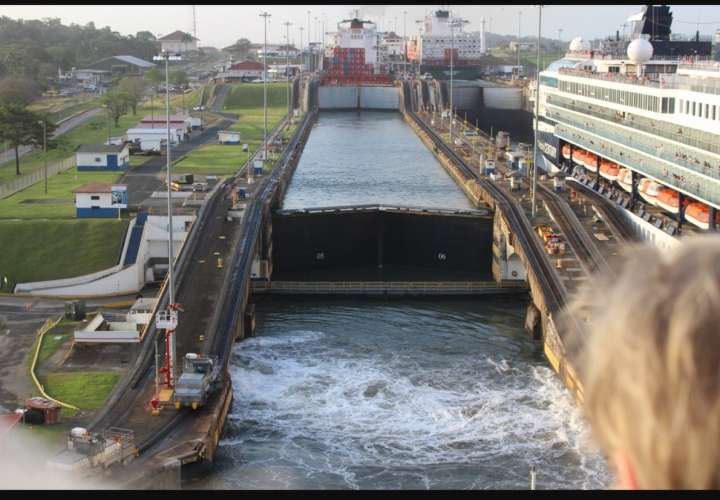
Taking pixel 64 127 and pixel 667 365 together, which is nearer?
pixel 667 365

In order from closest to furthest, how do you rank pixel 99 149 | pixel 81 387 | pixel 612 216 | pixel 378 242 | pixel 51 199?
pixel 81 387 < pixel 612 216 < pixel 378 242 < pixel 51 199 < pixel 99 149

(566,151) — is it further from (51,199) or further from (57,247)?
(57,247)

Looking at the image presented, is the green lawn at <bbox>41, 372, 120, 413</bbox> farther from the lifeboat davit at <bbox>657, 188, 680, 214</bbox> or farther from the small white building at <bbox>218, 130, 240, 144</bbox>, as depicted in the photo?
the small white building at <bbox>218, 130, 240, 144</bbox>

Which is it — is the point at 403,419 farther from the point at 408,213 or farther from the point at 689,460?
the point at 689,460

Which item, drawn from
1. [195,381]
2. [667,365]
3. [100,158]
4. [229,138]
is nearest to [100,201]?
[100,158]

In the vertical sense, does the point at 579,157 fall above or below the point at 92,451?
above

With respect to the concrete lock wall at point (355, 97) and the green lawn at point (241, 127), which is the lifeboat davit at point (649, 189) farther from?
the concrete lock wall at point (355, 97)

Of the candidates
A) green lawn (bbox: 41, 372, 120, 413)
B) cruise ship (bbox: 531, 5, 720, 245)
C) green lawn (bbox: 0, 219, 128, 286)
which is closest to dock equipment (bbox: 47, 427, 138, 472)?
green lawn (bbox: 41, 372, 120, 413)

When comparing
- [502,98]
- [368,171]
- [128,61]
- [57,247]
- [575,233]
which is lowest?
[368,171]
